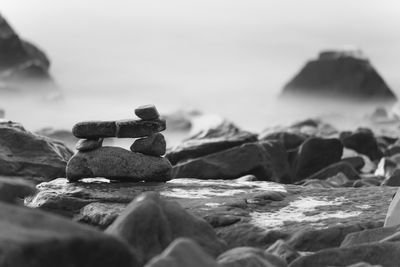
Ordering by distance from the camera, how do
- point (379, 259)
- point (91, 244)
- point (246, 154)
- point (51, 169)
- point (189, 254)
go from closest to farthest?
point (91, 244), point (189, 254), point (379, 259), point (51, 169), point (246, 154)

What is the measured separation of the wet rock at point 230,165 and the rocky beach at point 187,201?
3 cm

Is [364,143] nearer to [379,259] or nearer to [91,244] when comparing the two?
[379,259]

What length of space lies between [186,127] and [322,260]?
74.1 meters

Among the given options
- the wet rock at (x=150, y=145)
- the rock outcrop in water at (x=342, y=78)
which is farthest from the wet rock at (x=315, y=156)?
the rock outcrop in water at (x=342, y=78)

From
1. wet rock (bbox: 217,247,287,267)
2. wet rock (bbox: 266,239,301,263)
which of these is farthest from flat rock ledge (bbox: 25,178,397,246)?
wet rock (bbox: 217,247,287,267)

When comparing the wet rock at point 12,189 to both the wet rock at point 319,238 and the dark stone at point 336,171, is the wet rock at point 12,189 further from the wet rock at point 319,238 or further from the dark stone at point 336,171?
the dark stone at point 336,171

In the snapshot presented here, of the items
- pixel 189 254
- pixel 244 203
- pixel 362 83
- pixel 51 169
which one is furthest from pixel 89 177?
pixel 362 83

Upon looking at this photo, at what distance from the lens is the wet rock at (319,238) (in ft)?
56.5

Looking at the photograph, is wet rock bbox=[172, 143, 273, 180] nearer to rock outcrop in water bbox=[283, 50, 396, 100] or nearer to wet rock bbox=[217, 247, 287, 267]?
wet rock bbox=[217, 247, 287, 267]

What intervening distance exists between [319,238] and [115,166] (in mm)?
7569

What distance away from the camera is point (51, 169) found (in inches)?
1049

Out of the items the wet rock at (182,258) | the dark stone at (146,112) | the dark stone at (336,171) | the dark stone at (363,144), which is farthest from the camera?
the dark stone at (363,144)

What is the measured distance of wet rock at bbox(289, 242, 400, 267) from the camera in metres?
12.5

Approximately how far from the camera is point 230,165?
29.2m
